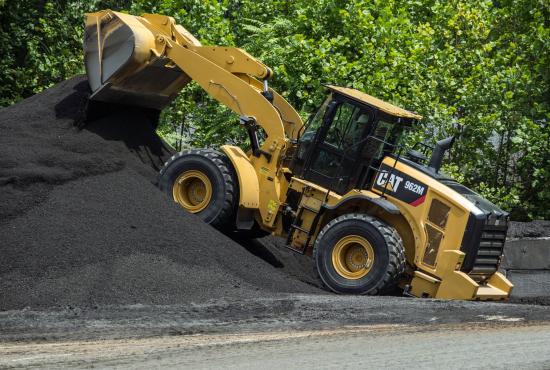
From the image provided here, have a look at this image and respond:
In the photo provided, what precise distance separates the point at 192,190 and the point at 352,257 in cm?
264

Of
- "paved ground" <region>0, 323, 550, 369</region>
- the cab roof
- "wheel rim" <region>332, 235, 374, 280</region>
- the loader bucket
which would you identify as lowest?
"paved ground" <region>0, 323, 550, 369</region>

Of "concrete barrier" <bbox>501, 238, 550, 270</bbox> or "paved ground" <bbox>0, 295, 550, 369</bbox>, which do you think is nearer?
"paved ground" <bbox>0, 295, 550, 369</bbox>

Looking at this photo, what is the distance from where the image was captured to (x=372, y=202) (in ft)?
40.9

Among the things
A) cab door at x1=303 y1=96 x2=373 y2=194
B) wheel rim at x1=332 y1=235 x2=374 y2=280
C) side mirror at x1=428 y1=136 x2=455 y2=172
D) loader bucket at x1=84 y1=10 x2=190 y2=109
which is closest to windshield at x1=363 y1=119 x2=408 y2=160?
cab door at x1=303 y1=96 x2=373 y2=194

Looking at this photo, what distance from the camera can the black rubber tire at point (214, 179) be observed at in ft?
43.5

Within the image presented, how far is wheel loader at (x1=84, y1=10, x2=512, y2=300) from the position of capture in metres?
12.3

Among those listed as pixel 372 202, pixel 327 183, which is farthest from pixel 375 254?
pixel 327 183

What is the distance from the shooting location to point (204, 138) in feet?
60.7

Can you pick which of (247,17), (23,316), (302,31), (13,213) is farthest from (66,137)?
(247,17)

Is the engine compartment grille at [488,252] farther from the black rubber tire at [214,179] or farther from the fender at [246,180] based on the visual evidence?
the black rubber tire at [214,179]

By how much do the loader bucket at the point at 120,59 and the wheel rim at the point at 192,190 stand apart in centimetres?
173

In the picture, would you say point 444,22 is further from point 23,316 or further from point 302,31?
point 23,316

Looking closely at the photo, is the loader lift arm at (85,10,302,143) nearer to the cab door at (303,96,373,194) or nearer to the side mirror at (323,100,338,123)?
the cab door at (303,96,373,194)

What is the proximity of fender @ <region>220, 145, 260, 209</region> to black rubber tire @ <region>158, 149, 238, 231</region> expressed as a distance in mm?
159
